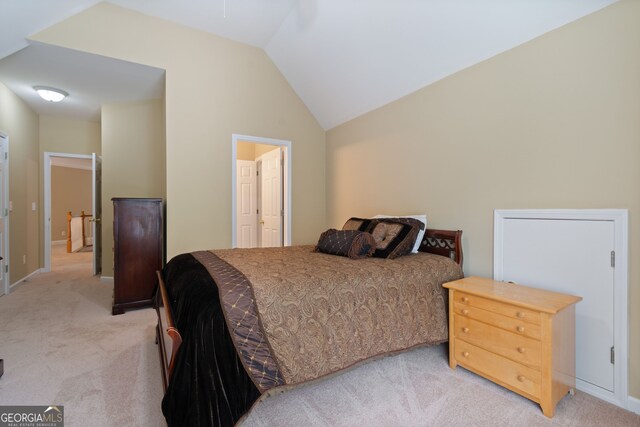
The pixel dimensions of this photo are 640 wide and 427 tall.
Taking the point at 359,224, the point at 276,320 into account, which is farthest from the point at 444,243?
the point at 276,320

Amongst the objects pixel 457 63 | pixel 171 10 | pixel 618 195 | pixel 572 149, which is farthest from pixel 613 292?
pixel 171 10

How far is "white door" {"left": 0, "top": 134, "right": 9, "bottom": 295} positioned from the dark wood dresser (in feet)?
6.01

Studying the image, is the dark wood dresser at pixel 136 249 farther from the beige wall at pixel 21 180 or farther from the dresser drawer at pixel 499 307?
the dresser drawer at pixel 499 307

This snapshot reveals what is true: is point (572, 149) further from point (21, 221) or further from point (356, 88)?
point (21, 221)

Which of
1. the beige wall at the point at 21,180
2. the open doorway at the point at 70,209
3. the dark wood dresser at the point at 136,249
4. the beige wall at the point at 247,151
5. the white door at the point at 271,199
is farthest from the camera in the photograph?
the open doorway at the point at 70,209

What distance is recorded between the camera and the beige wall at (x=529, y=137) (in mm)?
1769

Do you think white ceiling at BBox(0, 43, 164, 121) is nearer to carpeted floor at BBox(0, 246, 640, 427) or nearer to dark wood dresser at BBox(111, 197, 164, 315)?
dark wood dresser at BBox(111, 197, 164, 315)

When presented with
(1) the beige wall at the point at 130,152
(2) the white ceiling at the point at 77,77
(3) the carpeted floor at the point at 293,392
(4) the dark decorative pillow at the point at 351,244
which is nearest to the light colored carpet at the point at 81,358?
(3) the carpeted floor at the point at 293,392

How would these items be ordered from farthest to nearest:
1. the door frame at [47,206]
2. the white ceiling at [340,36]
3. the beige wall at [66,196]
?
the beige wall at [66,196] < the door frame at [47,206] < the white ceiling at [340,36]

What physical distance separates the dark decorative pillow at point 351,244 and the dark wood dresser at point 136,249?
213 cm

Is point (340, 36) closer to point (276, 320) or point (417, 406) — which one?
point (276, 320)

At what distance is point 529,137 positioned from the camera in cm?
221

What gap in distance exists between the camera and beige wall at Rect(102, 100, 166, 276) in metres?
4.57

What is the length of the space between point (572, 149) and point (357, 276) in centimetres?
166
